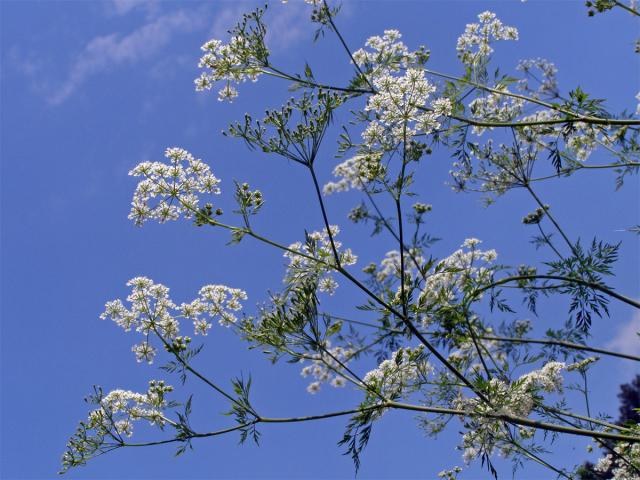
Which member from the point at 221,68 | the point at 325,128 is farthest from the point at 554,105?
the point at 221,68

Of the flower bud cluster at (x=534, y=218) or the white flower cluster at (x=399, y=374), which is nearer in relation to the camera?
the white flower cluster at (x=399, y=374)

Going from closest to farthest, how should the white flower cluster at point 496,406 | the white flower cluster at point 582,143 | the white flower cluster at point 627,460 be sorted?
the white flower cluster at point 496,406 → the white flower cluster at point 627,460 → the white flower cluster at point 582,143

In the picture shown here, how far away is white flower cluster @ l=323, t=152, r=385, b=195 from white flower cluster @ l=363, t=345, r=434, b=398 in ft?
6.03

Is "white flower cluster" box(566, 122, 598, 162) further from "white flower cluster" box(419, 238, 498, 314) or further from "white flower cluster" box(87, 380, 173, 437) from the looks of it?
"white flower cluster" box(87, 380, 173, 437)

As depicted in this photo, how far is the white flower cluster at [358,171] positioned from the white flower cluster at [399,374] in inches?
72.4

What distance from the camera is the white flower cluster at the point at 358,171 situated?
240 inches

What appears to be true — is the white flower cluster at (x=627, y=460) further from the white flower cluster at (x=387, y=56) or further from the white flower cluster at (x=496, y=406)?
the white flower cluster at (x=387, y=56)

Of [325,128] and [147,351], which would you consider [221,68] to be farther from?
[147,351]

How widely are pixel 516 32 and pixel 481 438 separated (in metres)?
6.28

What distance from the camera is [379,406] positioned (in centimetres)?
558

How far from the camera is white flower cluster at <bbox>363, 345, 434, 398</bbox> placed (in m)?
5.96

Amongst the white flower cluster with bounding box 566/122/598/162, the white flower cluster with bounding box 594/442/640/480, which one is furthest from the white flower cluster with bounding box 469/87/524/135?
the white flower cluster with bounding box 594/442/640/480

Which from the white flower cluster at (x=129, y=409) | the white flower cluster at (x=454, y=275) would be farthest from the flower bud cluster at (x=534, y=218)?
the white flower cluster at (x=129, y=409)

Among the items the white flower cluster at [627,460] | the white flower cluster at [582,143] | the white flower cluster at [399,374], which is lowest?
the white flower cluster at [627,460]
